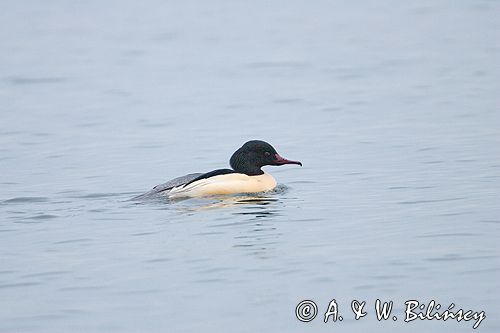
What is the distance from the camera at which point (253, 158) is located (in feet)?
50.1

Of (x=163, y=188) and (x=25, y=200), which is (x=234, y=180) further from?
(x=25, y=200)

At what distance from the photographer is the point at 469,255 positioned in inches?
430

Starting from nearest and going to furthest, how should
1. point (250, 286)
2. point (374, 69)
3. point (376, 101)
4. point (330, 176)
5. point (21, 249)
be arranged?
point (250, 286)
point (21, 249)
point (330, 176)
point (376, 101)
point (374, 69)

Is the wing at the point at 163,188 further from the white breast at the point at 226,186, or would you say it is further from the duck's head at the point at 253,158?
the duck's head at the point at 253,158

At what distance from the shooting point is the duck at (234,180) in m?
14.5

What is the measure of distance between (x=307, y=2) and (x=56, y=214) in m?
29.7

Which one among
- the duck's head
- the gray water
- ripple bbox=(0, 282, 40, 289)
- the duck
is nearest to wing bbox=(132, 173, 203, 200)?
the duck

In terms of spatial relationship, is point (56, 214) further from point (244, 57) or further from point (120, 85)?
point (244, 57)

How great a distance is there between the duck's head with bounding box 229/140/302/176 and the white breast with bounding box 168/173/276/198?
17 centimetres

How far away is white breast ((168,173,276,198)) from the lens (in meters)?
14.4

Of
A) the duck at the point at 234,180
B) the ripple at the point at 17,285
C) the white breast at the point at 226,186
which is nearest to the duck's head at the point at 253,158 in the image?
the duck at the point at 234,180

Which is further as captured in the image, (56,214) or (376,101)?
(376,101)

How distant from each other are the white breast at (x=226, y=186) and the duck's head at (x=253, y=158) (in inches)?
6.5

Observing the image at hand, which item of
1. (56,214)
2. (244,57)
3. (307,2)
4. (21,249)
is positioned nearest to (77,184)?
(56,214)
